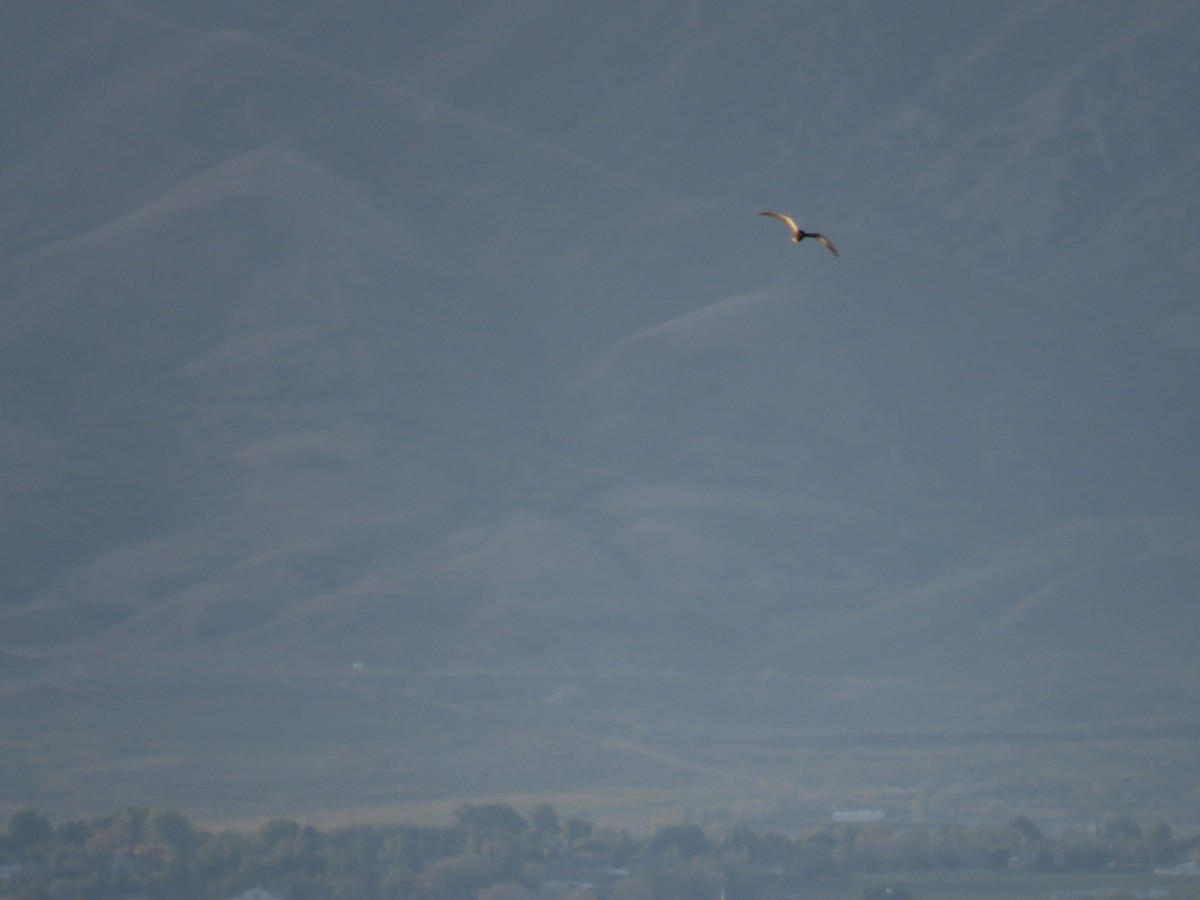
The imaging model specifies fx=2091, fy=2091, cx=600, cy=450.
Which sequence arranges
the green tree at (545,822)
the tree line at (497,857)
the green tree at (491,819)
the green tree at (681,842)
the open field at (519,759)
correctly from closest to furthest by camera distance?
the tree line at (497,857) < the green tree at (681,842) < the green tree at (491,819) < the green tree at (545,822) < the open field at (519,759)

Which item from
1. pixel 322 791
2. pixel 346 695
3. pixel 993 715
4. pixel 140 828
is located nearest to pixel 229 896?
pixel 140 828

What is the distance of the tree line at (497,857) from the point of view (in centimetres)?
7944

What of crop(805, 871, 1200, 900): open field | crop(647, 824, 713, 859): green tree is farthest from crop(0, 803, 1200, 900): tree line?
crop(805, 871, 1200, 900): open field

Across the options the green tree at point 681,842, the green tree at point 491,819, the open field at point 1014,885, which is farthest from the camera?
the green tree at point 491,819

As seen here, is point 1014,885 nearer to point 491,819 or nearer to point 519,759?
point 491,819

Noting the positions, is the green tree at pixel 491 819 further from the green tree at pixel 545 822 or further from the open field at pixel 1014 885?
the open field at pixel 1014 885

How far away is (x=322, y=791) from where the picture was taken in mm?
120625

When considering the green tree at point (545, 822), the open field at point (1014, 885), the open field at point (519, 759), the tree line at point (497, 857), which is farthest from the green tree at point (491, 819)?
the open field at point (1014, 885)

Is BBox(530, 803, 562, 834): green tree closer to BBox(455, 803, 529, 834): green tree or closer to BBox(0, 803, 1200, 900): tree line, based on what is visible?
BBox(0, 803, 1200, 900): tree line

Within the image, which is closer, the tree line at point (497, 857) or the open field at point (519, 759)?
the tree line at point (497, 857)

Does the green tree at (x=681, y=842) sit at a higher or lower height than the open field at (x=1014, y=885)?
higher

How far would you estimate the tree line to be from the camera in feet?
261

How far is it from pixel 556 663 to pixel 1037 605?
42464 mm

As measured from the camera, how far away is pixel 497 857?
8500 cm
